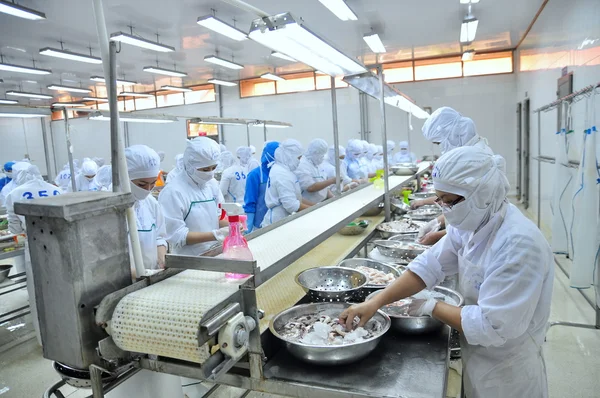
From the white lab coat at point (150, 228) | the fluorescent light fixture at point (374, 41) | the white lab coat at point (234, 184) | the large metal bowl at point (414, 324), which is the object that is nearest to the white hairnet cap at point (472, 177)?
the large metal bowl at point (414, 324)

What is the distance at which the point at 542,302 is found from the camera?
139 centimetres

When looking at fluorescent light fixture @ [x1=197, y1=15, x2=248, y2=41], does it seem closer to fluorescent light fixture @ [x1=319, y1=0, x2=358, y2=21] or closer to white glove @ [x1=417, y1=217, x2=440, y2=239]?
fluorescent light fixture @ [x1=319, y1=0, x2=358, y2=21]

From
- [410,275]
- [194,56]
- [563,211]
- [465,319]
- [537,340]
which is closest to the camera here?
[465,319]

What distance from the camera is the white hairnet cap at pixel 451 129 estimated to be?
3557mm

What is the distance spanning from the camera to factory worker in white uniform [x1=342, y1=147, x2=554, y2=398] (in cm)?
128

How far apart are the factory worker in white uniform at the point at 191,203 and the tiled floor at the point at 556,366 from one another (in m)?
1.03

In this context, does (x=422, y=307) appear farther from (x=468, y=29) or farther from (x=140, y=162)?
(x=468, y=29)

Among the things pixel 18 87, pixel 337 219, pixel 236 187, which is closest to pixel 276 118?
pixel 236 187

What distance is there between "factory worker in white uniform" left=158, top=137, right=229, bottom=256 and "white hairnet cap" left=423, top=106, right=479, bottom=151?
1.96m

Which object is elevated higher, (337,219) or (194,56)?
(194,56)

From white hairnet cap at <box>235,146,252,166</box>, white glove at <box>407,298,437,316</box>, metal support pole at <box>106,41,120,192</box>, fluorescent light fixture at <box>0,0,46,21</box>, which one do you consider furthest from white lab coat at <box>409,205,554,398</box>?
white hairnet cap at <box>235,146,252,166</box>

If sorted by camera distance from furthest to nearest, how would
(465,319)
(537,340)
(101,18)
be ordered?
1. (537,340)
2. (465,319)
3. (101,18)

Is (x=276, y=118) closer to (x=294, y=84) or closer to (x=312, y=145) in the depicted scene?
(x=294, y=84)

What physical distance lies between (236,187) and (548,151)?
18.0 feet
